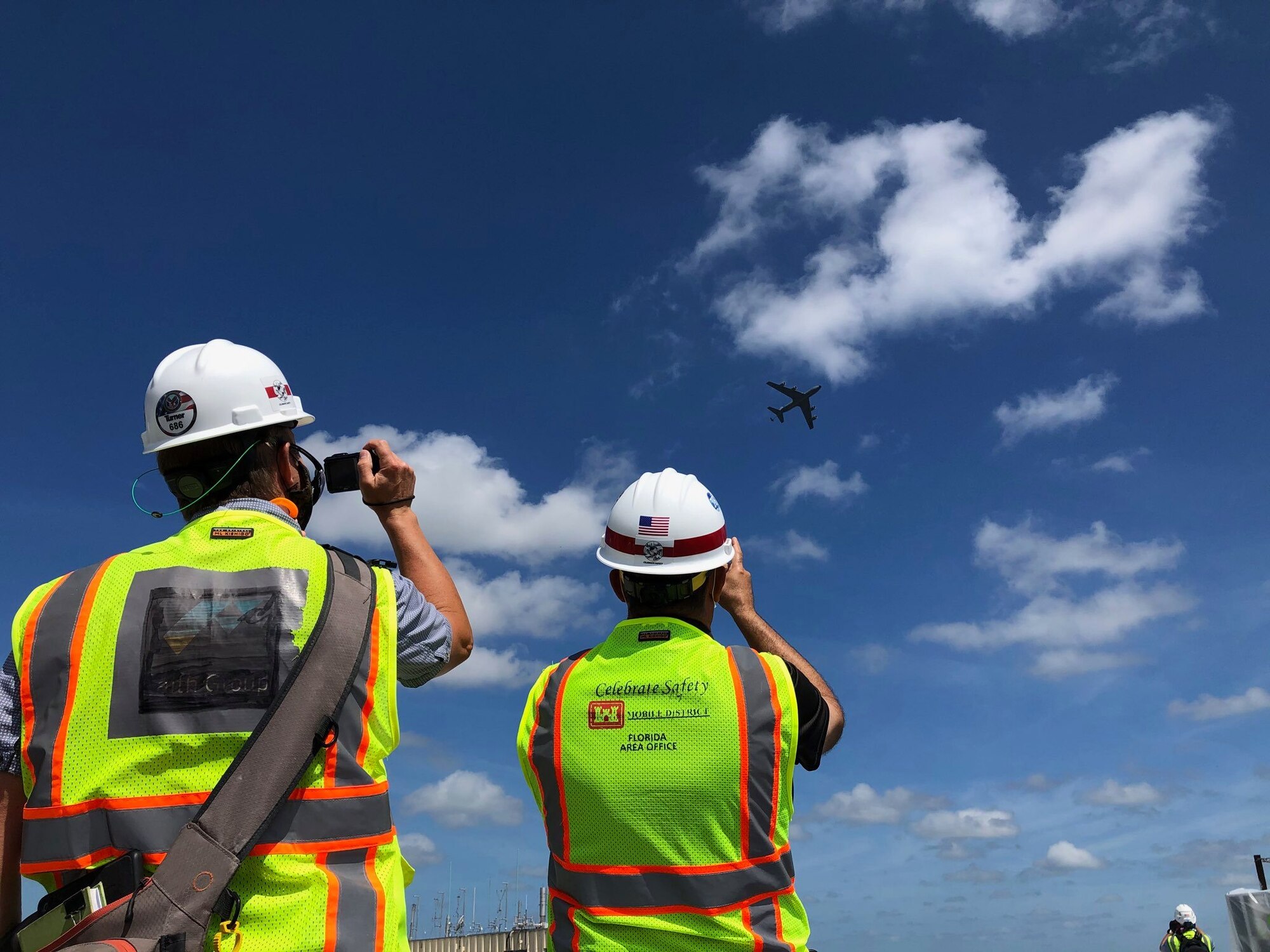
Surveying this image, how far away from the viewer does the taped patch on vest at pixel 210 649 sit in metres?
3.46

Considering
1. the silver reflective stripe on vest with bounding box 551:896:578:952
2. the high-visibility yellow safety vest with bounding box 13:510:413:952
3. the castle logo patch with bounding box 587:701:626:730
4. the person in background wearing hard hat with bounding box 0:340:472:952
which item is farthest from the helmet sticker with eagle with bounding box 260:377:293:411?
the silver reflective stripe on vest with bounding box 551:896:578:952

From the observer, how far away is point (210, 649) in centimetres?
350

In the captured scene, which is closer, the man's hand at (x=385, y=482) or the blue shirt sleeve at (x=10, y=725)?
the blue shirt sleeve at (x=10, y=725)

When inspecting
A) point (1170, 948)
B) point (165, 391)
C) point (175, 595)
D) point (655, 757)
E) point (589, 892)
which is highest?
point (165, 391)

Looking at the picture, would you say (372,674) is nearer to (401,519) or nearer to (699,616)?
(401,519)

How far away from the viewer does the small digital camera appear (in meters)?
4.43

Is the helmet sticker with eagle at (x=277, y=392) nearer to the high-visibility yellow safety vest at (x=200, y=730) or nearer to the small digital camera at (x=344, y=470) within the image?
the small digital camera at (x=344, y=470)

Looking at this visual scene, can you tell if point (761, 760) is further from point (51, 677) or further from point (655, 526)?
point (51, 677)

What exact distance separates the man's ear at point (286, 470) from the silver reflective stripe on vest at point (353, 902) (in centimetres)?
155

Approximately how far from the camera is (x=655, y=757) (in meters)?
4.66

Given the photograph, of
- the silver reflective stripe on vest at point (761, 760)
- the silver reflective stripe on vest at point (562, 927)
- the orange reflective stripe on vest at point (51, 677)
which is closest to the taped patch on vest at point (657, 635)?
the silver reflective stripe on vest at point (761, 760)

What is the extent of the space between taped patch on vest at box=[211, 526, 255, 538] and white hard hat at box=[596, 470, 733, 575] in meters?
2.27

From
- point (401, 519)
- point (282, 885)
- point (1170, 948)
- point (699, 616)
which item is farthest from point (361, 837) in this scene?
point (1170, 948)

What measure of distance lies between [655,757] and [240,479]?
2.19 m
